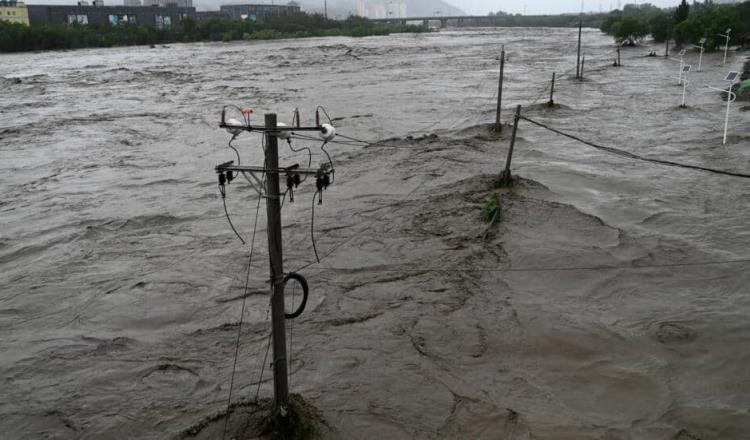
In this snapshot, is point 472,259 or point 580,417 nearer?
point 580,417

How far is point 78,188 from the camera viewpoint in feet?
49.5

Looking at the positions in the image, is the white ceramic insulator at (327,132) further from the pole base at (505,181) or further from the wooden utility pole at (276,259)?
the pole base at (505,181)

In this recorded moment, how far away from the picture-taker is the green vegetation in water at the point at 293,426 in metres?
6.05

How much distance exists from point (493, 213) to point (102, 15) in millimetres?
81499

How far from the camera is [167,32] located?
68.1 meters

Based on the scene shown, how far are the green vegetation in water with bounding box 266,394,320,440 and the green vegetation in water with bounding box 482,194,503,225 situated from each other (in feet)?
20.7

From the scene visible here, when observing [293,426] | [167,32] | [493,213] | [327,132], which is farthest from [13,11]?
[327,132]

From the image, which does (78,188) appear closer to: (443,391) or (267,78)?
(443,391)

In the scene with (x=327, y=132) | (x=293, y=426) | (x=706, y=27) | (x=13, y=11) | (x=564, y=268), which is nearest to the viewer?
(x=327, y=132)

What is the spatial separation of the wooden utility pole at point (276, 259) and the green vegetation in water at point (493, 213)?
268 inches

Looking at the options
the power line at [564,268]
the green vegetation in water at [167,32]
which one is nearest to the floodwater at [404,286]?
the power line at [564,268]

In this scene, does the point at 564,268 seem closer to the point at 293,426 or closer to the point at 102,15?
the point at 293,426

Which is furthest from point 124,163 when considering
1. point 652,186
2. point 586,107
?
point 586,107

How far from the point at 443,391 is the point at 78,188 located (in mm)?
11488
